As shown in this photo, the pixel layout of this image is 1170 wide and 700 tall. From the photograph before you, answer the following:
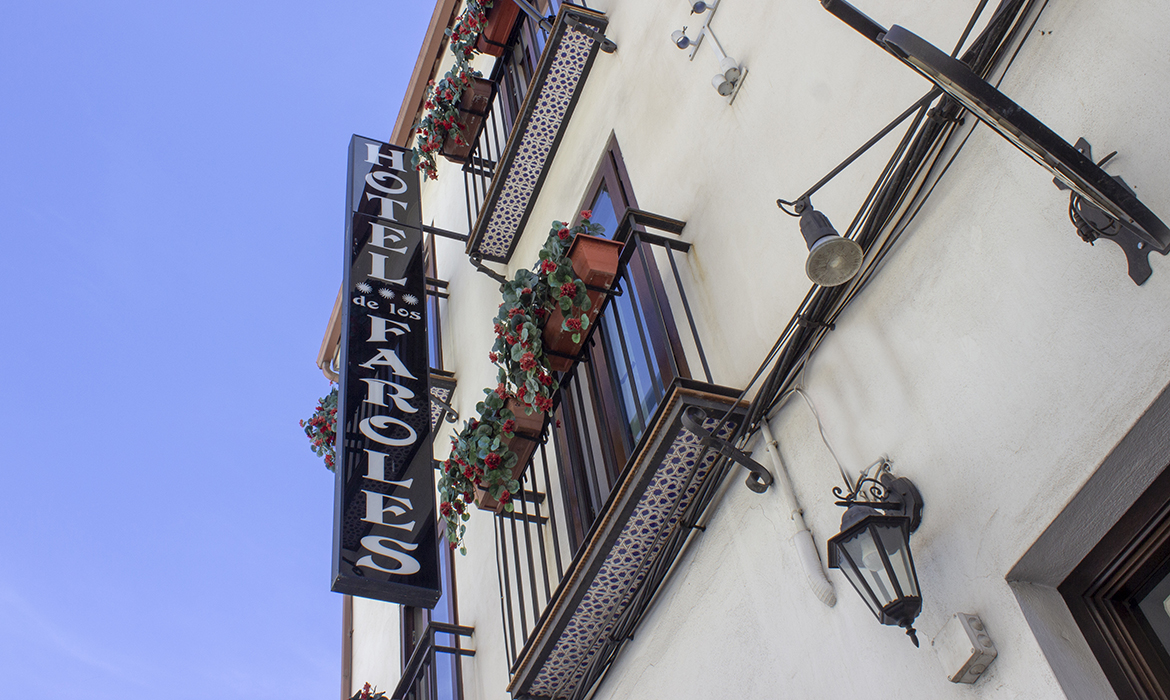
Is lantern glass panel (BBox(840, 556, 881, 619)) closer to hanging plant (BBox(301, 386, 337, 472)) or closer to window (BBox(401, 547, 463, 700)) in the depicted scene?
window (BBox(401, 547, 463, 700))

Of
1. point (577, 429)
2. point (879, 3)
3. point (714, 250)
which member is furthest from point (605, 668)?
point (879, 3)

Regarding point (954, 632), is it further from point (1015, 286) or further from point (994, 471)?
point (1015, 286)

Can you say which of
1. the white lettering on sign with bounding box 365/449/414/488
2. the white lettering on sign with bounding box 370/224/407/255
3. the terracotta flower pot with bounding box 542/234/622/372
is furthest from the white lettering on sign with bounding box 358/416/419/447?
the white lettering on sign with bounding box 370/224/407/255

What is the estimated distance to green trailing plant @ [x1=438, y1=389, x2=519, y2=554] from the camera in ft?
19.3

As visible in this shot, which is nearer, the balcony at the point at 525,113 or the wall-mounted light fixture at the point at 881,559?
the wall-mounted light fixture at the point at 881,559

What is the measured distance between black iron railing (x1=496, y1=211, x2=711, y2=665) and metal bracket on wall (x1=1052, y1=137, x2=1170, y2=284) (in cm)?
198

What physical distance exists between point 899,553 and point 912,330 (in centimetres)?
79

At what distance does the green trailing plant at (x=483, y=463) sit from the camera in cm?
589

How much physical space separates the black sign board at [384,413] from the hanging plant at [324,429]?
2.18m

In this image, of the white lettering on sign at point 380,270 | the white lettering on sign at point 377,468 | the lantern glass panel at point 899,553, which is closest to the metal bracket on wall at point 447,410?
the white lettering on sign at point 380,270

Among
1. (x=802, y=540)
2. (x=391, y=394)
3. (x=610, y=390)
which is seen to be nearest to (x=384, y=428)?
(x=391, y=394)

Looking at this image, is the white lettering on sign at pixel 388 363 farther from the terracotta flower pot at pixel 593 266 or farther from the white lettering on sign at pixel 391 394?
the terracotta flower pot at pixel 593 266

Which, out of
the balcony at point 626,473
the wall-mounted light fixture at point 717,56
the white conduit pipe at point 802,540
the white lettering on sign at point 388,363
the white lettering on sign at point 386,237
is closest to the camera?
the white conduit pipe at point 802,540

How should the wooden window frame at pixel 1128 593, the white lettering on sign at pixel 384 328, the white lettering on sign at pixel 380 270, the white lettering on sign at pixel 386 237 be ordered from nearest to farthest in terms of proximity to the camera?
the wooden window frame at pixel 1128 593 < the white lettering on sign at pixel 384 328 < the white lettering on sign at pixel 380 270 < the white lettering on sign at pixel 386 237
